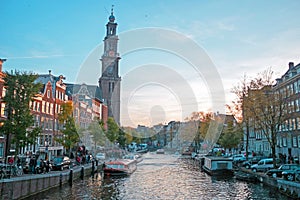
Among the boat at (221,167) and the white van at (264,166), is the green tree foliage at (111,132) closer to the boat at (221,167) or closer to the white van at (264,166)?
the boat at (221,167)

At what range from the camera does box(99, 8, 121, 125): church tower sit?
13100 centimetres

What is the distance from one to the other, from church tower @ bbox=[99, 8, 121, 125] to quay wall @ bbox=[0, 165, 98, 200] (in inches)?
3674

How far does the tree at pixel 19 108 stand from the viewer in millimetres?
37250

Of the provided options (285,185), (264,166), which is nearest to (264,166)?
(264,166)

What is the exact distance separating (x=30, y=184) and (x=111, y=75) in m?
107

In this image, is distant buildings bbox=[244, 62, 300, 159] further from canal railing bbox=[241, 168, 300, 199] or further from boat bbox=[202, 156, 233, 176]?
canal railing bbox=[241, 168, 300, 199]

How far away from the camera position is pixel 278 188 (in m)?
30.8

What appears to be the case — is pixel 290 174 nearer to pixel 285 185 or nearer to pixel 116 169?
pixel 285 185

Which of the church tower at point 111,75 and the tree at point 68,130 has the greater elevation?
the church tower at point 111,75

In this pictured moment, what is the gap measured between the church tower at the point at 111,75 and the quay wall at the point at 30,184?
306 ft

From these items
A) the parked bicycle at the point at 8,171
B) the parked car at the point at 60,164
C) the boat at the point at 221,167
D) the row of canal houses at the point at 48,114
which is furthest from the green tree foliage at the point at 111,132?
the parked bicycle at the point at 8,171

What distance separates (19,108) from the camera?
3747cm

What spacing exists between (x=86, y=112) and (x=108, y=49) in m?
47.9

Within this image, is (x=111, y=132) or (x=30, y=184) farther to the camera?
(x=111, y=132)
